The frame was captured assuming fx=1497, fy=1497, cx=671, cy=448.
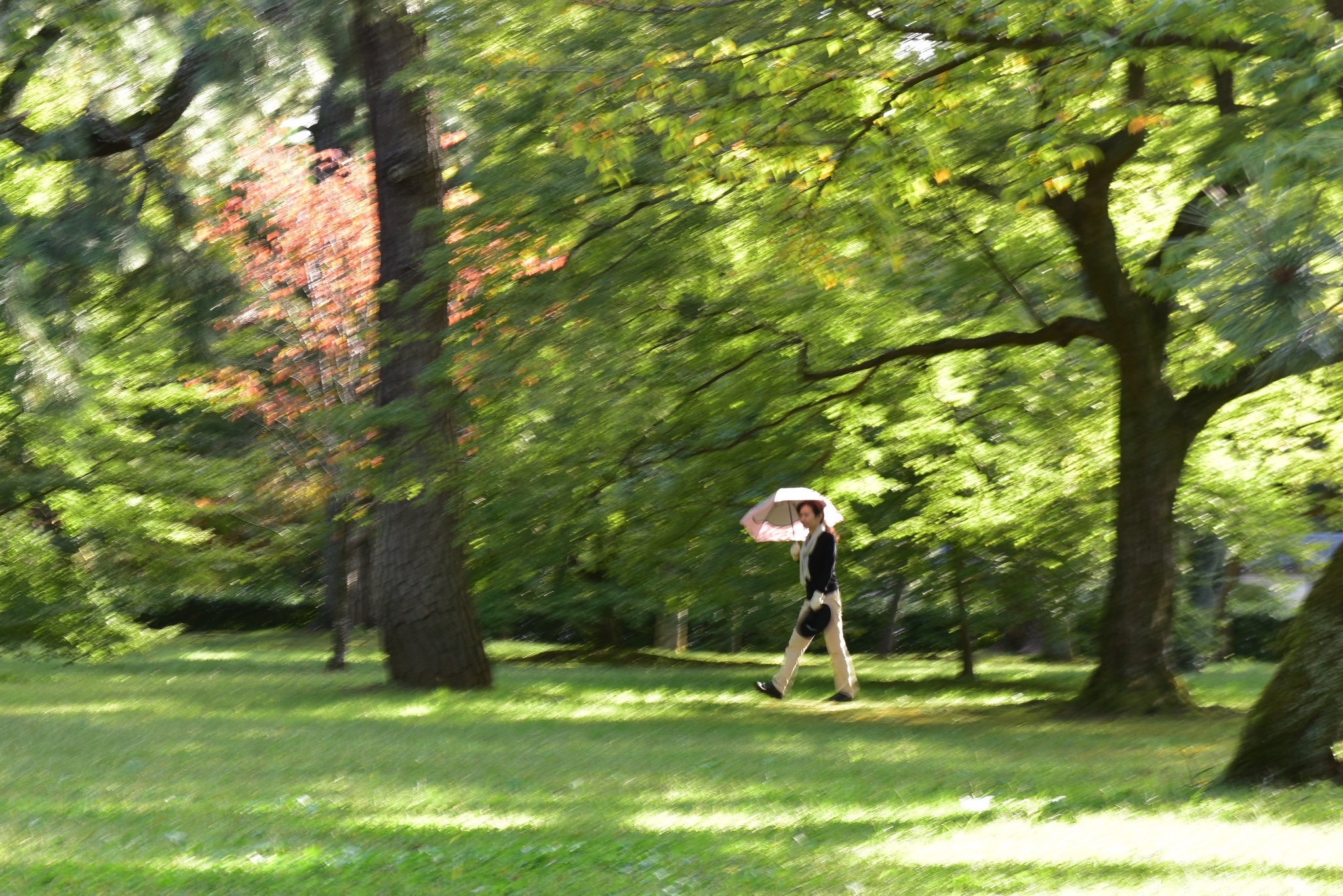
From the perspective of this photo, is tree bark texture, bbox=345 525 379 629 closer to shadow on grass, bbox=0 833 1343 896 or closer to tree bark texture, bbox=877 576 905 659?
tree bark texture, bbox=877 576 905 659

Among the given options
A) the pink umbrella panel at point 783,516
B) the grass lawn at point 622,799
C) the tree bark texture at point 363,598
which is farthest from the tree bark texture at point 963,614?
the tree bark texture at point 363,598

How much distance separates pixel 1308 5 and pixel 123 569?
59.2 feet

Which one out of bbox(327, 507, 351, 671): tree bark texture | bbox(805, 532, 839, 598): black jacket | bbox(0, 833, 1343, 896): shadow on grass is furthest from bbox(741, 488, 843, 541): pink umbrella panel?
bbox(0, 833, 1343, 896): shadow on grass

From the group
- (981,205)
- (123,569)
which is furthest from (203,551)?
(981,205)

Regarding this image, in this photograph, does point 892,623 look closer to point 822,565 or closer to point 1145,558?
point 1145,558

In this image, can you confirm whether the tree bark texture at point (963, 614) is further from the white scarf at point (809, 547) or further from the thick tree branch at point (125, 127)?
the thick tree branch at point (125, 127)

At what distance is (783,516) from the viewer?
50.6 feet

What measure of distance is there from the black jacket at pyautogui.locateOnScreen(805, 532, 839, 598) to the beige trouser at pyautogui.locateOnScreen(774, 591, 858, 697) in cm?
10

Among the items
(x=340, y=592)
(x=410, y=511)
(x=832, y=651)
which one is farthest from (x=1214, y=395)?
(x=340, y=592)

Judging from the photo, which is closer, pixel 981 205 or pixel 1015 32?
pixel 1015 32

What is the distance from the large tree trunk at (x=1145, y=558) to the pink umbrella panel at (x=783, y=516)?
281 centimetres

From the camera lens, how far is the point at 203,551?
23.3m

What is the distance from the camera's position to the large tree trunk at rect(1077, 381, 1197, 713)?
14367mm

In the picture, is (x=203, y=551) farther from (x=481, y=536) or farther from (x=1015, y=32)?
(x=1015, y=32)
